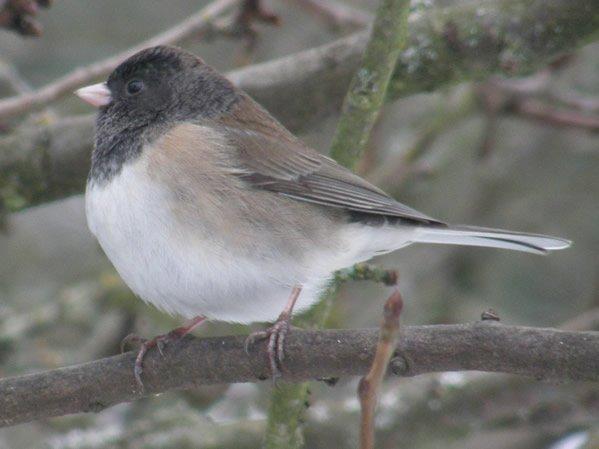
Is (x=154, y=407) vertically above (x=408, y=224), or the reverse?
(x=408, y=224)

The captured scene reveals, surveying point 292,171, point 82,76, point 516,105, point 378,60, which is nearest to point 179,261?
point 292,171

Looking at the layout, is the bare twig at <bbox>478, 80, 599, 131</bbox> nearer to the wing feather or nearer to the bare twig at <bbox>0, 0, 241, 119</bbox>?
the bare twig at <bbox>0, 0, 241, 119</bbox>

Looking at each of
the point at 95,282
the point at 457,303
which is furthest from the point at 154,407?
the point at 457,303

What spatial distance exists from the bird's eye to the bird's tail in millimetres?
1083

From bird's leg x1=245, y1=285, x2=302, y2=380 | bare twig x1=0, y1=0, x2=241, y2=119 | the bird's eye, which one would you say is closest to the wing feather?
the bird's eye

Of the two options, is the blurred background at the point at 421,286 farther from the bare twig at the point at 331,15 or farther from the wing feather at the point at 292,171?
the wing feather at the point at 292,171

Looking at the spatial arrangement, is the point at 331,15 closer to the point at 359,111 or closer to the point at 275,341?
the point at 359,111

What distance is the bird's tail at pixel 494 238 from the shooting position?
2879mm

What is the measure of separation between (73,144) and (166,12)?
99.8 inches

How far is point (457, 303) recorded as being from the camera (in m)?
4.47

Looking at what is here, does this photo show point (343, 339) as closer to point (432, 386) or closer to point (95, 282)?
point (432, 386)

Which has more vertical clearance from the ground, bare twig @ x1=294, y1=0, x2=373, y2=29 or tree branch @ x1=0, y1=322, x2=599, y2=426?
bare twig @ x1=294, y1=0, x2=373, y2=29

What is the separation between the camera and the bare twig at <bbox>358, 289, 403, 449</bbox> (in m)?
1.36

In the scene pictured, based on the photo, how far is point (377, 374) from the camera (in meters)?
1.38
